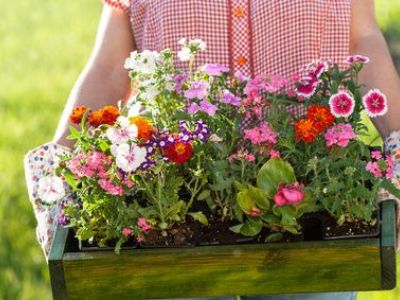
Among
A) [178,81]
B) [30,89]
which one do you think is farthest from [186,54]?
[30,89]

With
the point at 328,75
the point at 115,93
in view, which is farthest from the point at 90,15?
the point at 328,75

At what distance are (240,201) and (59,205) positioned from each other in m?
0.39

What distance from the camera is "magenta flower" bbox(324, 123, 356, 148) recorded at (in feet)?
6.96

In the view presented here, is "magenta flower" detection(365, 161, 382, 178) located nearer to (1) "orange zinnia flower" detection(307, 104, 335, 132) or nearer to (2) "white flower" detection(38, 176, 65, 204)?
(1) "orange zinnia flower" detection(307, 104, 335, 132)

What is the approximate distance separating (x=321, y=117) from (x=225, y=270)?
0.32 metres

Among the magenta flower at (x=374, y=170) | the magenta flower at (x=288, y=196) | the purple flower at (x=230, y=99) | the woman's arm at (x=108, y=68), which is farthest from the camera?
the woman's arm at (x=108, y=68)

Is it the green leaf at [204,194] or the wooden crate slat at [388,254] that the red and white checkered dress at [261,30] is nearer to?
the green leaf at [204,194]

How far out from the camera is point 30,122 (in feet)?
17.3

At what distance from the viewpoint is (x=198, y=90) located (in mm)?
2186

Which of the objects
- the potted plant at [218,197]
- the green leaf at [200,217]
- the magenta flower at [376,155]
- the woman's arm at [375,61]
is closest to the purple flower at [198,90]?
the potted plant at [218,197]

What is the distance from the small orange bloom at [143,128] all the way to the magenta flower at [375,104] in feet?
1.27

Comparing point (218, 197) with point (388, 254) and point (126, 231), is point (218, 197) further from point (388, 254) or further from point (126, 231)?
point (388, 254)

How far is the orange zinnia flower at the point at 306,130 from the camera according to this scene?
6.95 ft

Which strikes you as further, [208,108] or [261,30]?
[261,30]
